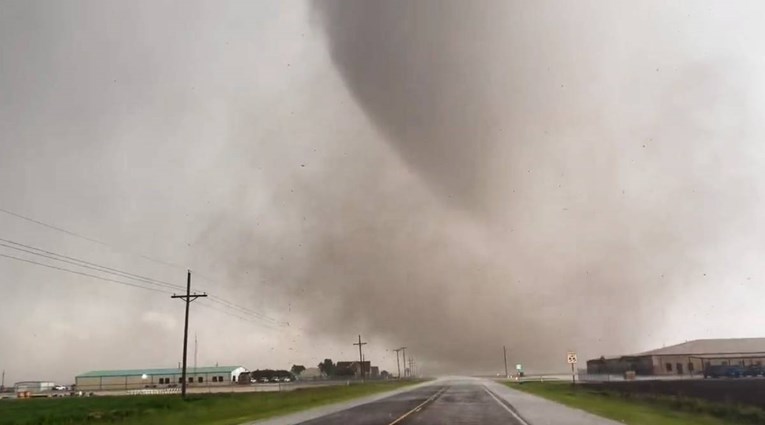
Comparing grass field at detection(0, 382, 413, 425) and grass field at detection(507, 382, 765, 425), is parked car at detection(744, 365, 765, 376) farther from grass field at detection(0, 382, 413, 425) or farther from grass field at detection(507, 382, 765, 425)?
grass field at detection(0, 382, 413, 425)

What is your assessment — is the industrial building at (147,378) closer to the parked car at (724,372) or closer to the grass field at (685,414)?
the parked car at (724,372)

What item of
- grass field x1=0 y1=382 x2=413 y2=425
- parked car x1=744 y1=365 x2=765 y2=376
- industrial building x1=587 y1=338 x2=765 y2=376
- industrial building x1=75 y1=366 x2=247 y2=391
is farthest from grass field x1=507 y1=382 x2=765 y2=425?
industrial building x1=75 y1=366 x2=247 y2=391

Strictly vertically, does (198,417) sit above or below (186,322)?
below

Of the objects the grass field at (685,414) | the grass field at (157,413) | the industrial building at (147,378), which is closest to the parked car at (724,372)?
the grass field at (685,414)

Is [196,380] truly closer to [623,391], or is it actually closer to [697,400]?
[623,391]

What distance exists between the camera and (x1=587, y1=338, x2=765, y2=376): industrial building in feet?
304

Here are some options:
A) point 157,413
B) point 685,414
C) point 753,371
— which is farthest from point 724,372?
point 157,413

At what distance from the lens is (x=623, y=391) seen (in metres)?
52.4

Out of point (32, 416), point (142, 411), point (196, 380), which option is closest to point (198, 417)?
point (142, 411)

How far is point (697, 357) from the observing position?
97438 mm

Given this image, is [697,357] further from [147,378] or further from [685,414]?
[147,378]

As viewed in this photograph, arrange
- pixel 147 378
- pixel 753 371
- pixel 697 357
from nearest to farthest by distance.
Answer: pixel 753 371
pixel 697 357
pixel 147 378

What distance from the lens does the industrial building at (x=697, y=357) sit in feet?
304

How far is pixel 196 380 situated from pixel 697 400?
118 metres
